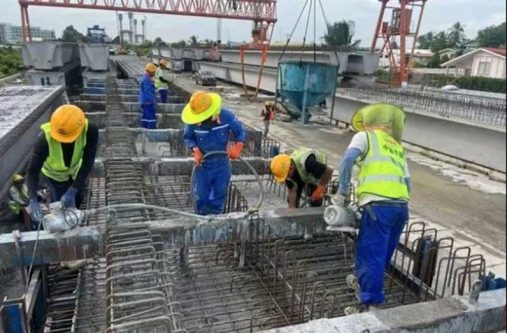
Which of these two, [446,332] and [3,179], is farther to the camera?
[3,179]

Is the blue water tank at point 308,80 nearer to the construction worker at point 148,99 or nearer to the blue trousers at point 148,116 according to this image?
the construction worker at point 148,99

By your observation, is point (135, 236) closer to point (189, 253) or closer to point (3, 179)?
point (189, 253)

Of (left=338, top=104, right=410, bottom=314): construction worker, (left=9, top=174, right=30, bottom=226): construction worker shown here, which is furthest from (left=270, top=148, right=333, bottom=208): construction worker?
(left=9, top=174, right=30, bottom=226): construction worker

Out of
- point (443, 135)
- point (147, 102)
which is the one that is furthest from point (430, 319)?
point (443, 135)

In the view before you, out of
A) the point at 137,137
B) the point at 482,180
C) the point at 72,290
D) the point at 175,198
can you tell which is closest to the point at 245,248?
the point at 72,290

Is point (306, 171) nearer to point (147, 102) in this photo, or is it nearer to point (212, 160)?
point (212, 160)

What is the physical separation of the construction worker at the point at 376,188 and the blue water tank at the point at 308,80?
10.6 m

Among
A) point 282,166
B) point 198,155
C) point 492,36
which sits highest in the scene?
point 492,36

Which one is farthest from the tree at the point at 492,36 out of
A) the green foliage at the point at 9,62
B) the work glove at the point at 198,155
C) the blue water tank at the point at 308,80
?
the green foliage at the point at 9,62

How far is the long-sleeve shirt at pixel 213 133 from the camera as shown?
4.75m

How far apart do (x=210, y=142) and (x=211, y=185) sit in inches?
19.8

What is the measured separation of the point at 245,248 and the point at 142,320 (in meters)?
2.37

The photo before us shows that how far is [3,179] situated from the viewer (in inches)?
206

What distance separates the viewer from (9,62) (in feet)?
95.0
